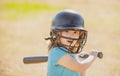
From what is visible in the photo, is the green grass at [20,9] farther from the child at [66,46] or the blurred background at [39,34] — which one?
the child at [66,46]

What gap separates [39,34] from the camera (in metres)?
14.3

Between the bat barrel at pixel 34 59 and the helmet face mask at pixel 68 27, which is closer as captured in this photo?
the helmet face mask at pixel 68 27

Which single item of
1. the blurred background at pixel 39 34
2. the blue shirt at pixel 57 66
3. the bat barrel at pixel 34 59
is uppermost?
the blue shirt at pixel 57 66

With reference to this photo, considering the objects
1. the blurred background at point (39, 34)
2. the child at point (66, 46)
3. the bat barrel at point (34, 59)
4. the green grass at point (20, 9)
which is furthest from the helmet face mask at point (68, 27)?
the green grass at point (20, 9)

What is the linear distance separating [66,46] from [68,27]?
21cm

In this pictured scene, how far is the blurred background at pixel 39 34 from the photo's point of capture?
31.0 ft

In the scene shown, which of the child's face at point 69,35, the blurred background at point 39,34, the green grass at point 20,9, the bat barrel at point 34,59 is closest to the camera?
the child's face at point 69,35

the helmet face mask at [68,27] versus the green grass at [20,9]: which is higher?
the helmet face mask at [68,27]

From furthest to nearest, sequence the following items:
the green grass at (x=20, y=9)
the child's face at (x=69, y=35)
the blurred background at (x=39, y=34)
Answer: the green grass at (x=20, y=9)
the blurred background at (x=39, y=34)
the child's face at (x=69, y=35)

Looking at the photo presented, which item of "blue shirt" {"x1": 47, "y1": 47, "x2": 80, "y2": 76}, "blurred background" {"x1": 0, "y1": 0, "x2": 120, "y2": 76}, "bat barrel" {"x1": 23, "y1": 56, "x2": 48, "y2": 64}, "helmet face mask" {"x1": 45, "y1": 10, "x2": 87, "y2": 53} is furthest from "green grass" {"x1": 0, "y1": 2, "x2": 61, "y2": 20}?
"blue shirt" {"x1": 47, "y1": 47, "x2": 80, "y2": 76}

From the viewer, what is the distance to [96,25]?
1691 cm

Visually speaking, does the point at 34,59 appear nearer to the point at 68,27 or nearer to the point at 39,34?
the point at 68,27

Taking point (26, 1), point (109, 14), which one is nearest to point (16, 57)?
point (109, 14)

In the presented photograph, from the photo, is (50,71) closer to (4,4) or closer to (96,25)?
(96,25)
